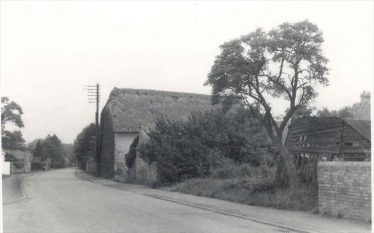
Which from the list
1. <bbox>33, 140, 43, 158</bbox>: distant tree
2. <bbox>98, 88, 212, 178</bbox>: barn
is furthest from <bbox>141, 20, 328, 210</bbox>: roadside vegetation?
<bbox>33, 140, 43, 158</bbox>: distant tree

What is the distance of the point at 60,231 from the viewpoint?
1081 centimetres

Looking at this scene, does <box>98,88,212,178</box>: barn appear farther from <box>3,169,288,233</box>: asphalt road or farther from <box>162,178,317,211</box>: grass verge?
<box>3,169,288,233</box>: asphalt road

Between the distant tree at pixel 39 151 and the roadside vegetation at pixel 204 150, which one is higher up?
the roadside vegetation at pixel 204 150

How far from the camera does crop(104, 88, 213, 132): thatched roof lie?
1779 inches

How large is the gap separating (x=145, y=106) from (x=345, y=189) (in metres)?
37.0

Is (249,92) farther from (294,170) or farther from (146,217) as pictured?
(146,217)

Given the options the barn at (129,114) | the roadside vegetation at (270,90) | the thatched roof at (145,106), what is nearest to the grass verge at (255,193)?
the roadside vegetation at (270,90)

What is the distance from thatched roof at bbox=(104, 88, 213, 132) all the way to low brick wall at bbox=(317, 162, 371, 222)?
3081 centimetres

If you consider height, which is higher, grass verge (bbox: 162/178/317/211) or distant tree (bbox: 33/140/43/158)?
grass verge (bbox: 162/178/317/211)

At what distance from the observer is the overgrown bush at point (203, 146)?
25.1m

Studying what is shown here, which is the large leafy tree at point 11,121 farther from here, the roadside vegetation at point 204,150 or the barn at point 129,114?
the roadside vegetation at point 204,150

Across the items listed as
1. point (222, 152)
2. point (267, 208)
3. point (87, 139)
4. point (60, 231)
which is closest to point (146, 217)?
point (60, 231)

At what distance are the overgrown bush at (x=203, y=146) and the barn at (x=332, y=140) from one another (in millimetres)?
7262

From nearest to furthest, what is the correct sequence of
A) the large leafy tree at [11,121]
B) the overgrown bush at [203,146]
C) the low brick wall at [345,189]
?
the low brick wall at [345,189] → the overgrown bush at [203,146] → the large leafy tree at [11,121]
